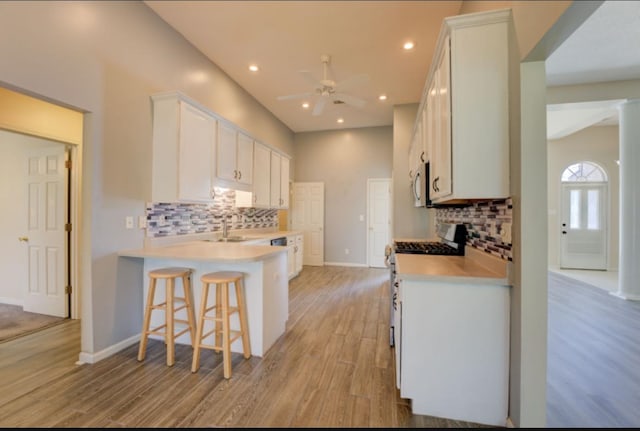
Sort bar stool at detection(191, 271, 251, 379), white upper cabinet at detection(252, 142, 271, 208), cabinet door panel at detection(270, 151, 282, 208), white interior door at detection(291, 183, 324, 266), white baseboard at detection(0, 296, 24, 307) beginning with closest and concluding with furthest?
bar stool at detection(191, 271, 251, 379), white baseboard at detection(0, 296, 24, 307), white upper cabinet at detection(252, 142, 271, 208), cabinet door panel at detection(270, 151, 282, 208), white interior door at detection(291, 183, 324, 266)

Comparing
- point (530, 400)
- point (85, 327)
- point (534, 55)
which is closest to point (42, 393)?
point (85, 327)

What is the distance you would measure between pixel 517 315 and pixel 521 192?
2.16 feet

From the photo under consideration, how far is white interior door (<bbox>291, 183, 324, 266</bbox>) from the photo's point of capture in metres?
6.61

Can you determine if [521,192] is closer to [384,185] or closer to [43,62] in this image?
[43,62]

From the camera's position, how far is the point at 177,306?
2.61 metres

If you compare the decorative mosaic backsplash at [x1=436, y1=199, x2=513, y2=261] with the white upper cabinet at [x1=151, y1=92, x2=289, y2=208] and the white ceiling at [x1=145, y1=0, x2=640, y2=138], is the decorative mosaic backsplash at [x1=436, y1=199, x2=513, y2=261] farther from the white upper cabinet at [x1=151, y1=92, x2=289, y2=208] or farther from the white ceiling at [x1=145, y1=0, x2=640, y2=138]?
the white upper cabinet at [x1=151, y1=92, x2=289, y2=208]

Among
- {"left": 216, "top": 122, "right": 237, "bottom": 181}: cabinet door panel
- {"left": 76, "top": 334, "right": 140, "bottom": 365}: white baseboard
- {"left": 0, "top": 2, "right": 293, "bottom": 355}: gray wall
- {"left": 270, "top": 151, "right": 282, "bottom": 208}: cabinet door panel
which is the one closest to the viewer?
{"left": 0, "top": 2, "right": 293, "bottom": 355}: gray wall

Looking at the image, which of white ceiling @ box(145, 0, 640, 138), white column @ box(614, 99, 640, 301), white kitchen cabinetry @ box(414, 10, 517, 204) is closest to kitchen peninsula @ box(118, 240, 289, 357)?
white kitchen cabinetry @ box(414, 10, 517, 204)

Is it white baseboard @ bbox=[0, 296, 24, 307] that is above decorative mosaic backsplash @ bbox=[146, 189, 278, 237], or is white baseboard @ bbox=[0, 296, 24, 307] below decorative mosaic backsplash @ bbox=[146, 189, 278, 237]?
below

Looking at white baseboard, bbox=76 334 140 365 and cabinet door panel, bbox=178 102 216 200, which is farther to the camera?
cabinet door panel, bbox=178 102 216 200

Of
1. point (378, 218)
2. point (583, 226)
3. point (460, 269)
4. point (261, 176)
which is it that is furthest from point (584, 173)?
point (261, 176)

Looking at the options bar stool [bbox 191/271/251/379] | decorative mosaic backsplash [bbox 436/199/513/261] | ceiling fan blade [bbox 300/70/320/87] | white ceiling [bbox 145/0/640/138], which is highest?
white ceiling [bbox 145/0/640/138]

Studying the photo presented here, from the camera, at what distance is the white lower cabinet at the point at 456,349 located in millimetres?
1537

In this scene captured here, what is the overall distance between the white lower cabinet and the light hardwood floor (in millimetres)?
138
